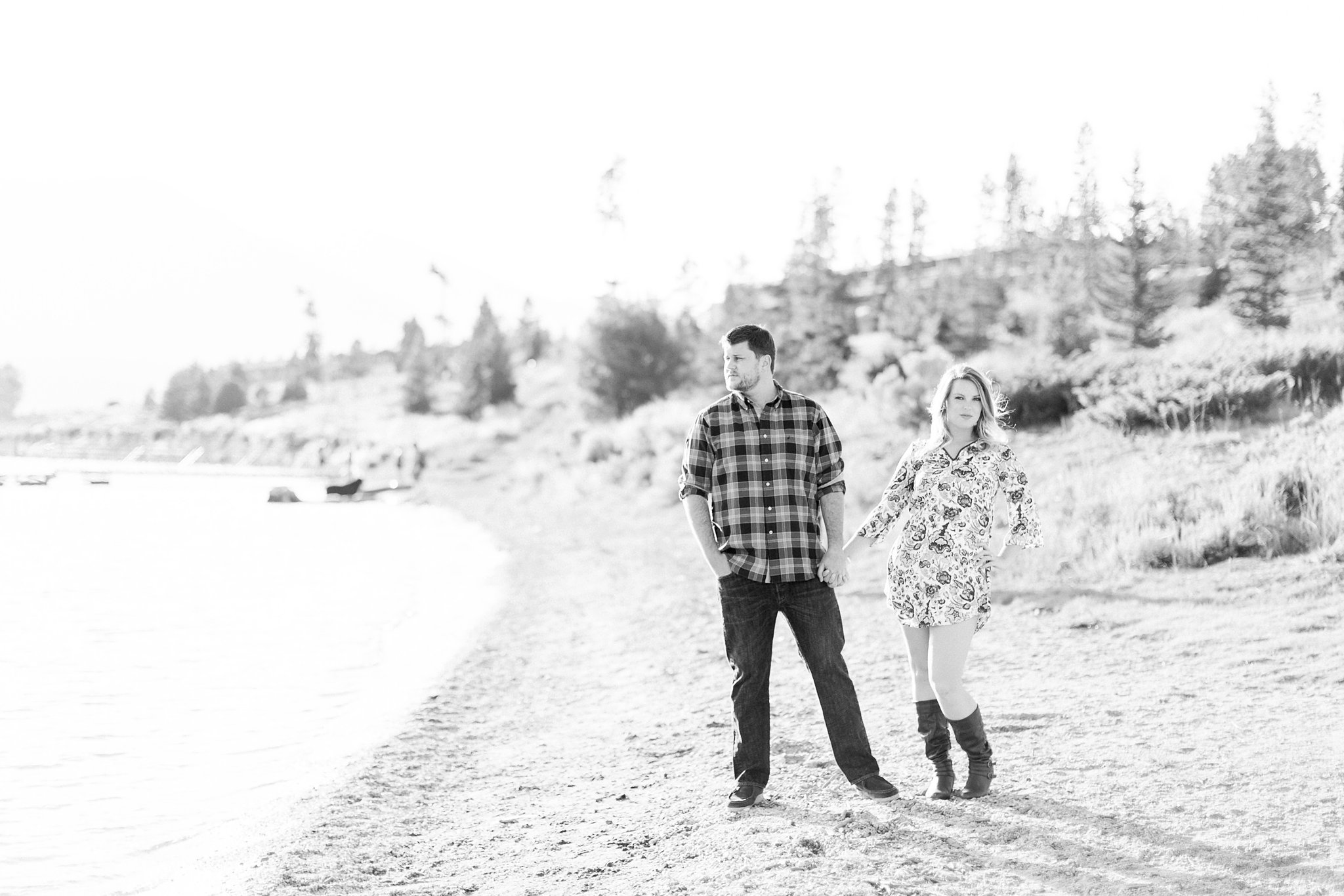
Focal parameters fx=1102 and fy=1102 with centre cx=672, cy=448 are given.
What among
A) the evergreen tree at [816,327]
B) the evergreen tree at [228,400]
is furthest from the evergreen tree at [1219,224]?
the evergreen tree at [228,400]

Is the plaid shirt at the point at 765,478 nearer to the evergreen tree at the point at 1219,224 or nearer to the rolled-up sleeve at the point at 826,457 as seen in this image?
the rolled-up sleeve at the point at 826,457

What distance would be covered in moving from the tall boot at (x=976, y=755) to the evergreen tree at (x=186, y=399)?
102 meters

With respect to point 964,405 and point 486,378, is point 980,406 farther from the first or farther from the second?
point 486,378

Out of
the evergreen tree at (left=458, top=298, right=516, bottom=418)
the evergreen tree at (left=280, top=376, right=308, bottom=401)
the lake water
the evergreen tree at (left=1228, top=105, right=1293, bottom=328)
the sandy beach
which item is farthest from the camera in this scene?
the evergreen tree at (left=280, top=376, right=308, bottom=401)

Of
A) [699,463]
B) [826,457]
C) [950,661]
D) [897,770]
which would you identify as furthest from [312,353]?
[950,661]

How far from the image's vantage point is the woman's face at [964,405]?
186 inches

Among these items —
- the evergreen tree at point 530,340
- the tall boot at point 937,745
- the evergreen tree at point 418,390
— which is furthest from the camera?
the evergreen tree at point 530,340

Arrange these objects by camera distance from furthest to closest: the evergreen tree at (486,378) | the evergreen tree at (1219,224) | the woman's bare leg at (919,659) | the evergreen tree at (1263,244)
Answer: the evergreen tree at (486,378)
the evergreen tree at (1219,224)
the evergreen tree at (1263,244)
the woman's bare leg at (919,659)

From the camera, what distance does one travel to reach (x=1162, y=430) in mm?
16203

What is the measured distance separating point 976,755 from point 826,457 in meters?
1.49

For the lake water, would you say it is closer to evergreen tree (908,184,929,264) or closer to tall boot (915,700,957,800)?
tall boot (915,700,957,800)

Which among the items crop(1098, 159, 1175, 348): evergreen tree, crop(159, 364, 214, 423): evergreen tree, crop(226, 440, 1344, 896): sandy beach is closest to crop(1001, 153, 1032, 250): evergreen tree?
crop(1098, 159, 1175, 348): evergreen tree

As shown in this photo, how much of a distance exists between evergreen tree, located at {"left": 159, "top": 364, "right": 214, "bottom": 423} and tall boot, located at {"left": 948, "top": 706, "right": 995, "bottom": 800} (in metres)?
102

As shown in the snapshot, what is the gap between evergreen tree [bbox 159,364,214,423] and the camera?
98000 millimetres
